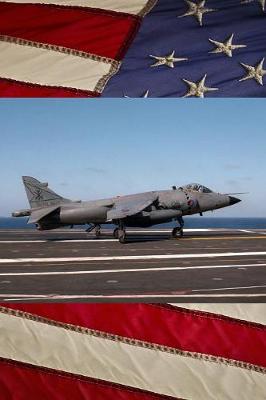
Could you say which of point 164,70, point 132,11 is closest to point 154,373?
point 164,70

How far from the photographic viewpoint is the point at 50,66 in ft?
22.2

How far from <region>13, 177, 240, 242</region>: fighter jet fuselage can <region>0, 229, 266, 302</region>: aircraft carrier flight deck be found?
31 centimetres

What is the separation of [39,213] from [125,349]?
8.78 ft

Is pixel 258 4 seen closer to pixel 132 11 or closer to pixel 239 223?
pixel 132 11

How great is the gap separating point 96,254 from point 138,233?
41.4 inches

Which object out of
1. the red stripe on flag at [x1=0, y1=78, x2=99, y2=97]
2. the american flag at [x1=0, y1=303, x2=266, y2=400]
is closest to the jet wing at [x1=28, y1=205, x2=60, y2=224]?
the american flag at [x1=0, y1=303, x2=266, y2=400]

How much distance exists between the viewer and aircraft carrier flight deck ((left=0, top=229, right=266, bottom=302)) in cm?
705

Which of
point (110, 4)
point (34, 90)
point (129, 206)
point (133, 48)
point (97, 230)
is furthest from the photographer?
point (97, 230)

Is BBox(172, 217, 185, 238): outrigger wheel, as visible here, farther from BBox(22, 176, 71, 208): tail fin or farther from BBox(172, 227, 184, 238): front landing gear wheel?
BBox(22, 176, 71, 208): tail fin

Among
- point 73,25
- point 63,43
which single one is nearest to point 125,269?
point 63,43

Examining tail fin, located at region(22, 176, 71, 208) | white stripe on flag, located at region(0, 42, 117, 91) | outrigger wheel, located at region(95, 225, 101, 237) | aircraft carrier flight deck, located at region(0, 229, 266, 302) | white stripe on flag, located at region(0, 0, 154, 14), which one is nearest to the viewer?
white stripe on flag, located at region(0, 0, 154, 14)

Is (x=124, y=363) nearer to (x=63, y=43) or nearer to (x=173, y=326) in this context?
(x=173, y=326)

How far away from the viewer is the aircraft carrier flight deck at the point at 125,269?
23.1 feet

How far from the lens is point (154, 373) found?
7.09 m
